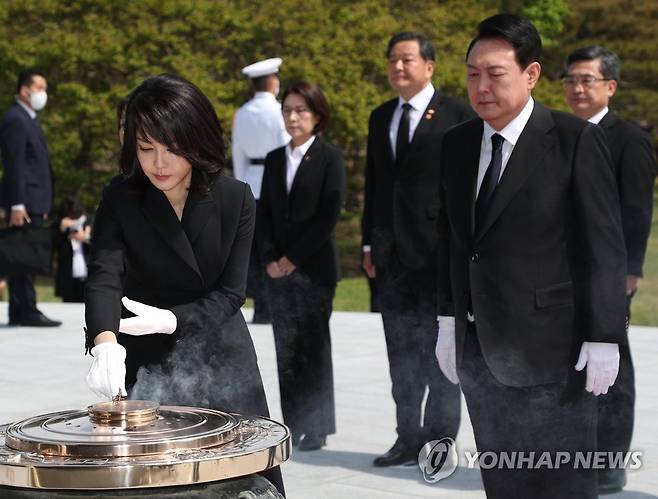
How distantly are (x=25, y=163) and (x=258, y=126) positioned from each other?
2396mm

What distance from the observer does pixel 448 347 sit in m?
4.70

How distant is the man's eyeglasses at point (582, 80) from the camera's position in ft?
19.7

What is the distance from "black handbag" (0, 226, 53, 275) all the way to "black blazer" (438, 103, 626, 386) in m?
7.50

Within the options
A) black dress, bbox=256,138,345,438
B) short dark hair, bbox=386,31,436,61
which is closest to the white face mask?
black dress, bbox=256,138,345,438

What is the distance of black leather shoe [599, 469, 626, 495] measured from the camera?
587 cm

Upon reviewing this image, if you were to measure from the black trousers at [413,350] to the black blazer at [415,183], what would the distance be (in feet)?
0.31

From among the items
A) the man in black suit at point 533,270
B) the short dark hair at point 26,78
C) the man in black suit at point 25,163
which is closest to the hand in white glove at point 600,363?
the man in black suit at point 533,270

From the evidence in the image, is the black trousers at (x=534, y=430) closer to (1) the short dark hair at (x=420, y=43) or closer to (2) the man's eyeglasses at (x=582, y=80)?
(2) the man's eyeglasses at (x=582, y=80)

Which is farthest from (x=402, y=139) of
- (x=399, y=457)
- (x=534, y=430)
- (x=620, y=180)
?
(x=534, y=430)

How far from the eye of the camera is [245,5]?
2064 cm

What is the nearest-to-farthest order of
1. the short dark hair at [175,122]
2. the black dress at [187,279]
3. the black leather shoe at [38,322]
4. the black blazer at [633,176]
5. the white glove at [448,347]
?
the short dark hair at [175,122] → the black dress at [187,279] → the white glove at [448,347] → the black blazer at [633,176] → the black leather shoe at [38,322]

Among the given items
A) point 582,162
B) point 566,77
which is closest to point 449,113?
point 566,77

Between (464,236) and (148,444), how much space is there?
1799mm

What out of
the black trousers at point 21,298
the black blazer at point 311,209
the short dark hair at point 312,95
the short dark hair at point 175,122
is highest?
the short dark hair at point 312,95
